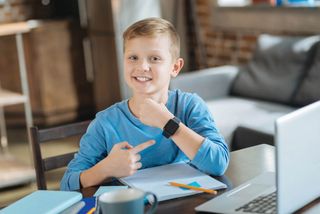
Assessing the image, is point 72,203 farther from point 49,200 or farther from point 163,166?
point 163,166

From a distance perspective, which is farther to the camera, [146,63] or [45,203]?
[146,63]

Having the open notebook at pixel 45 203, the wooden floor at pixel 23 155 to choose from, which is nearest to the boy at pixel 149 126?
the open notebook at pixel 45 203

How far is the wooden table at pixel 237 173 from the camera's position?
53.4 inches

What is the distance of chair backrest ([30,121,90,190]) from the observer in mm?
1788

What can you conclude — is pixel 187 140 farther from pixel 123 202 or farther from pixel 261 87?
pixel 261 87

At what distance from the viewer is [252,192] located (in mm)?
1413

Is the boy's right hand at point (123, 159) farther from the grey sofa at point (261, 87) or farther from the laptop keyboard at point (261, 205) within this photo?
the grey sofa at point (261, 87)

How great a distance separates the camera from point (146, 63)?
1580 mm

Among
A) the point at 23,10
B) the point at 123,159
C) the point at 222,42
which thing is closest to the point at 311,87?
the point at 222,42

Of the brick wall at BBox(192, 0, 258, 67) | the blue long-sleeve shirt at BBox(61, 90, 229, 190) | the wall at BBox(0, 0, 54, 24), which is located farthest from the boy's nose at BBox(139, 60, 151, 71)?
the wall at BBox(0, 0, 54, 24)

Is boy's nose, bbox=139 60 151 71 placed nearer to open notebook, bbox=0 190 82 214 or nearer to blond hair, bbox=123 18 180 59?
blond hair, bbox=123 18 180 59

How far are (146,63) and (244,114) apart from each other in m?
1.99

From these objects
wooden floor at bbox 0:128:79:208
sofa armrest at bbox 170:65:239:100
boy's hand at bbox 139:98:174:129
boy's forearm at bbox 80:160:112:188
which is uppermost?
boy's hand at bbox 139:98:174:129

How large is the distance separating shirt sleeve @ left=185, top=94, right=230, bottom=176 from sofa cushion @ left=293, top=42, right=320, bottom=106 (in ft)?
6.11
